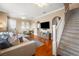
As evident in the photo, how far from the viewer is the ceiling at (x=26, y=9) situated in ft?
4.75

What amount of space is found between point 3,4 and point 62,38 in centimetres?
145

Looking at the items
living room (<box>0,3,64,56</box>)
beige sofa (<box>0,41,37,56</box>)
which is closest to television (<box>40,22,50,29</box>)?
living room (<box>0,3,64,56</box>)

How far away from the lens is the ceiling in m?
1.45

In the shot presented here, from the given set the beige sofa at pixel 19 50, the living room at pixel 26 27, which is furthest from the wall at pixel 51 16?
the beige sofa at pixel 19 50

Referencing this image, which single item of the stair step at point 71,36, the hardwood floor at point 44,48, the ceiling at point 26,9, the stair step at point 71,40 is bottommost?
the hardwood floor at point 44,48

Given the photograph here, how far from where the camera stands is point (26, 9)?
1.53m

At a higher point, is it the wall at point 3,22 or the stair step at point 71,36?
the wall at point 3,22

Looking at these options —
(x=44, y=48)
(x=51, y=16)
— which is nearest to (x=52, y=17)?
(x=51, y=16)

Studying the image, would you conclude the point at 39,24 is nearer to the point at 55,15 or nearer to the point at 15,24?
the point at 55,15

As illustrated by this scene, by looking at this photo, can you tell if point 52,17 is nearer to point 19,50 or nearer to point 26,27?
point 26,27

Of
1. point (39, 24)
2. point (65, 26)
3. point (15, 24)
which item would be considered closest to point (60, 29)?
point (65, 26)

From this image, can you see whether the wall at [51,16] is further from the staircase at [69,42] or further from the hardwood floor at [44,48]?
the staircase at [69,42]

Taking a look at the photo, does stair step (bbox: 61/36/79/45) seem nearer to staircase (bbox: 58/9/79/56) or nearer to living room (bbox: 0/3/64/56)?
staircase (bbox: 58/9/79/56)

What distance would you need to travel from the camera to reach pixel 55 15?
163cm
